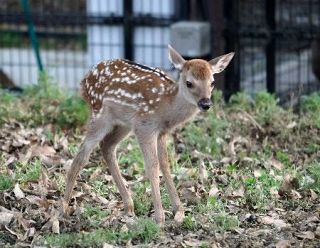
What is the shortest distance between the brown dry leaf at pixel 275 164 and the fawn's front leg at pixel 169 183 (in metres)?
1.48

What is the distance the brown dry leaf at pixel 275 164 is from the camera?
875 cm

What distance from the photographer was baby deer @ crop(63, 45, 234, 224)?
734 cm

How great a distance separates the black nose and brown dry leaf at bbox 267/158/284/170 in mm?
1685

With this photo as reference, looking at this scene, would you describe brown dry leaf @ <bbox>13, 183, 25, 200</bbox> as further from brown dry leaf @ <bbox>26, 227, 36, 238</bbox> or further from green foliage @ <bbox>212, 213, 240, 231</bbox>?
green foliage @ <bbox>212, 213, 240, 231</bbox>

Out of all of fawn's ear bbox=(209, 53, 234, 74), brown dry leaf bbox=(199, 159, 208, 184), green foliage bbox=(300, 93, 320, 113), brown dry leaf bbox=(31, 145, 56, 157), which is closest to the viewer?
fawn's ear bbox=(209, 53, 234, 74)

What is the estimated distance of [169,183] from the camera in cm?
739

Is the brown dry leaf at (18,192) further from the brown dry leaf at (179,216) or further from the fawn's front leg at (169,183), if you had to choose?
the brown dry leaf at (179,216)

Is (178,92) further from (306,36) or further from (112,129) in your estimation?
(306,36)

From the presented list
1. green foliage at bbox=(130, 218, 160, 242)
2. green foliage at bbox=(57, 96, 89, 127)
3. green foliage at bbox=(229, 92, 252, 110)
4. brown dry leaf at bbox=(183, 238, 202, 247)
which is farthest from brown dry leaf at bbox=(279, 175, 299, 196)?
green foliage at bbox=(57, 96, 89, 127)

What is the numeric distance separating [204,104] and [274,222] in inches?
35.6

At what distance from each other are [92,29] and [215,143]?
152 inches

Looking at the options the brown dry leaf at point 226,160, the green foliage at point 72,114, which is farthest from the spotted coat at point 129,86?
the green foliage at point 72,114

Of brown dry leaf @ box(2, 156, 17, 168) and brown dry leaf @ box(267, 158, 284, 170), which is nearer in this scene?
brown dry leaf @ box(2, 156, 17, 168)

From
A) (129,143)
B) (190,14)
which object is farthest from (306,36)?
(129,143)
